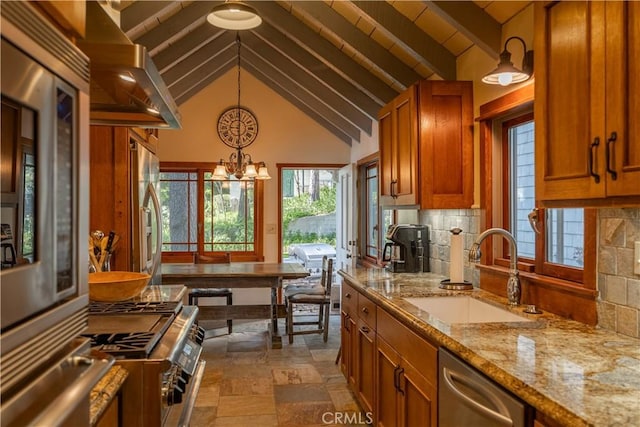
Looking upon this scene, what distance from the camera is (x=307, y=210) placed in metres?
10.5

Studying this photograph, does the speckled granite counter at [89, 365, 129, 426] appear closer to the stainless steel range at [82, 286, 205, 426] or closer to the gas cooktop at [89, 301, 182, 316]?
the stainless steel range at [82, 286, 205, 426]

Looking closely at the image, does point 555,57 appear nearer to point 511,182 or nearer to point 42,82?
point 511,182

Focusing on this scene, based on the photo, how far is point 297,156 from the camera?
6.54m

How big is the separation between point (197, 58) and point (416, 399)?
4297 mm

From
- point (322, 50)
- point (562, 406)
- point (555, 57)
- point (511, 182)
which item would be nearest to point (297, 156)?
point (322, 50)

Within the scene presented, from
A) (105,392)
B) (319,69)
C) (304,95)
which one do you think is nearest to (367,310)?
(105,392)

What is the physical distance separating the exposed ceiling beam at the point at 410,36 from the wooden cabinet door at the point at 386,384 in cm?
184

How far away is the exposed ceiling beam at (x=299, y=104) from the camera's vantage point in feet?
20.5

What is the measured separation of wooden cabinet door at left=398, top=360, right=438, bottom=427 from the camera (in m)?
1.90

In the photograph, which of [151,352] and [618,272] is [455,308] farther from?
[151,352]

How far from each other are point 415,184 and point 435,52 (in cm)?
91

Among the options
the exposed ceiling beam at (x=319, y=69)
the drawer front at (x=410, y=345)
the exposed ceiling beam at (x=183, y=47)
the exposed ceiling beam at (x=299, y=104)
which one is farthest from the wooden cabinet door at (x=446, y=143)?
the exposed ceiling beam at (x=299, y=104)

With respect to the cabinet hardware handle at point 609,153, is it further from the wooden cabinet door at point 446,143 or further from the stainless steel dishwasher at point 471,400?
the wooden cabinet door at point 446,143

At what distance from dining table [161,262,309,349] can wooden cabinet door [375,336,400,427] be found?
2.03 m
